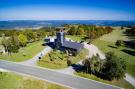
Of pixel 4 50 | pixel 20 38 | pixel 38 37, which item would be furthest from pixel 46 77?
pixel 38 37

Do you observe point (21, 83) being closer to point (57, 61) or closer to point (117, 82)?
point (57, 61)

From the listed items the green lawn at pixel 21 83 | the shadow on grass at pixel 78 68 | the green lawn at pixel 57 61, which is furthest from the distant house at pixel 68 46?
the green lawn at pixel 21 83

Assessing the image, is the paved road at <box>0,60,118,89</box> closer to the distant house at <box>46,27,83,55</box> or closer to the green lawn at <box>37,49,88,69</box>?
the green lawn at <box>37,49,88,69</box>

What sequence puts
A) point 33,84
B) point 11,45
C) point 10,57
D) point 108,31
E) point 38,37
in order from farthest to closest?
point 108,31
point 38,37
point 11,45
point 10,57
point 33,84

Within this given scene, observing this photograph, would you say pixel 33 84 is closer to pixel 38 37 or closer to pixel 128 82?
pixel 128 82

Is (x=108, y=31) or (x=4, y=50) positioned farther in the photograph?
(x=108, y=31)

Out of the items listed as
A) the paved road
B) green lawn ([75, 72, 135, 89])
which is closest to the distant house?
the paved road

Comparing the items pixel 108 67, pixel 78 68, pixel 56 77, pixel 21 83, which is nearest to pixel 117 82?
pixel 108 67

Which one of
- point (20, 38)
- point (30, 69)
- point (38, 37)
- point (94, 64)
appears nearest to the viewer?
point (94, 64)
